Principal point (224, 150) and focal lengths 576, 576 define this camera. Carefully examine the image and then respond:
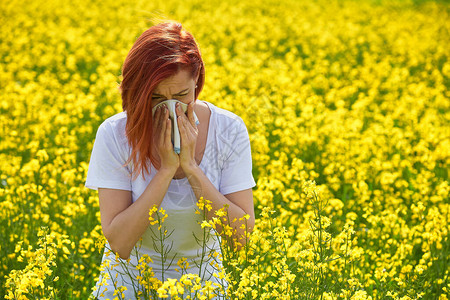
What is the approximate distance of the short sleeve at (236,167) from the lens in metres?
2.64

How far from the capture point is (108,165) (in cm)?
254

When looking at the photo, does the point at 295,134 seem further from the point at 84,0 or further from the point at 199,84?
the point at 84,0

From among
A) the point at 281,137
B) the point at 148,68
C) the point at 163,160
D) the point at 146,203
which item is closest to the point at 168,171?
the point at 163,160

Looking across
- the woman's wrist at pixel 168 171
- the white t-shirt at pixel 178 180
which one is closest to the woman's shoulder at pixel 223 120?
the white t-shirt at pixel 178 180

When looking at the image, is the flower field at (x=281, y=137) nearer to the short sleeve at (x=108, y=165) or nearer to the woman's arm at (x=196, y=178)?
the woman's arm at (x=196, y=178)

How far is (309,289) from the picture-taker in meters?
2.30

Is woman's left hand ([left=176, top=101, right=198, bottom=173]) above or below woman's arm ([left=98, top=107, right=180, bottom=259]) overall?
above

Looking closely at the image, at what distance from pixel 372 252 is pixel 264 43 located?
7.01m

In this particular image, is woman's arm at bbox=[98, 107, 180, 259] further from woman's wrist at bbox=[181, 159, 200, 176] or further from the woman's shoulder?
the woman's shoulder

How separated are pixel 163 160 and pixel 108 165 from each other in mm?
278

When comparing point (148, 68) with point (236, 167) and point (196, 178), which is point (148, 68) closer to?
point (196, 178)

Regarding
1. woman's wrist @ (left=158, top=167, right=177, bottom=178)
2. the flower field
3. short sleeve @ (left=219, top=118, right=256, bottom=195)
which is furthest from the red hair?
short sleeve @ (left=219, top=118, right=256, bottom=195)

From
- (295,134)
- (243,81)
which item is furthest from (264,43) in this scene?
(295,134)

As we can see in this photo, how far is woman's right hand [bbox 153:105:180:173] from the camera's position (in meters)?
2.38
